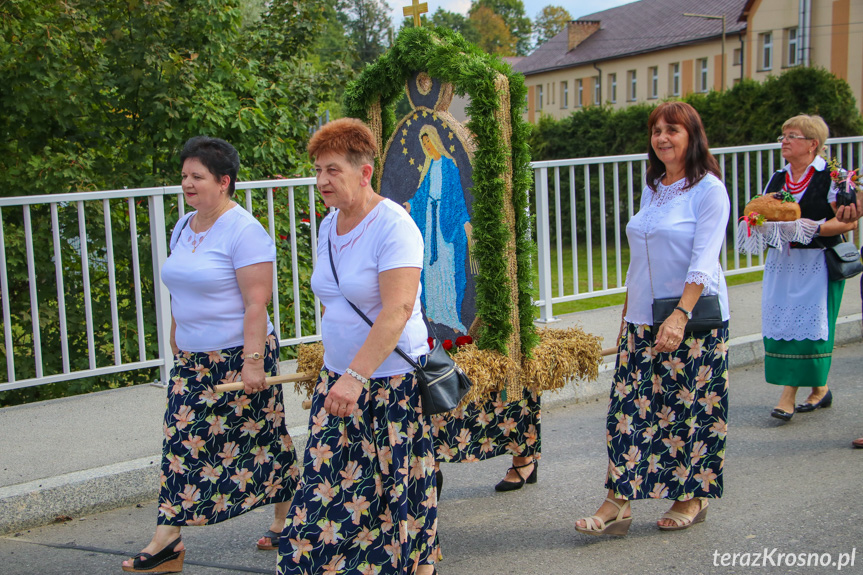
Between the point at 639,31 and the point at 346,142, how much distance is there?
58.5 metres

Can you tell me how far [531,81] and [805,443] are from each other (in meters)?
67.6

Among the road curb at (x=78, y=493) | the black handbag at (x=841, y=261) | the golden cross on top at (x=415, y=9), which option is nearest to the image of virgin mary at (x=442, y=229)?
the golden cross on top at (x=415, y=9)

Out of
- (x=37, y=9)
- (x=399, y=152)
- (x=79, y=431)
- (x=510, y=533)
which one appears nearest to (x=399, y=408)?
(x=510, y=533)

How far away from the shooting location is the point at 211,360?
12.0ft

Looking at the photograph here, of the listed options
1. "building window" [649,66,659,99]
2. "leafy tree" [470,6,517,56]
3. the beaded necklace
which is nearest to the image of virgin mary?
the beaded necklace

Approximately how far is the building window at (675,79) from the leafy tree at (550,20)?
53.3 metres

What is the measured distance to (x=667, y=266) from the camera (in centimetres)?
383

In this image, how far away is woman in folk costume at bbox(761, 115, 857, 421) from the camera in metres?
5.56

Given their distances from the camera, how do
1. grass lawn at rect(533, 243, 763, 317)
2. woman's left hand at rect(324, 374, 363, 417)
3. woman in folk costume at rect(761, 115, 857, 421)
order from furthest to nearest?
1. grass lawn at rect(533, 243, 763, 317)
2. woman in folk costume at rect(761, 115, 857, 421)
3. woman's left hand at rect(324, 374, 363, 417)

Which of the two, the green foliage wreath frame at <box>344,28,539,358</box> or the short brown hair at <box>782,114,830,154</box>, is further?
the short brown hair at <box>782,114,830,154</box>

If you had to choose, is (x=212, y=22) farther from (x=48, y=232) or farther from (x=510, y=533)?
(x=510, y=533)

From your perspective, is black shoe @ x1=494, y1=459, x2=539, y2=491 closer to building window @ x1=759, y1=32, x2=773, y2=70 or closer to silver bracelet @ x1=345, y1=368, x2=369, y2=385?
silver bracelet @ x1=345, y1=368, x2=369, y2=385

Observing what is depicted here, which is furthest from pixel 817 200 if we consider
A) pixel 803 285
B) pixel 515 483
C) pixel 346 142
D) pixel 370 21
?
pixel 370 21

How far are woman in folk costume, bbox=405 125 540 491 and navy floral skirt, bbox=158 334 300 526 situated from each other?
858 millimetres
